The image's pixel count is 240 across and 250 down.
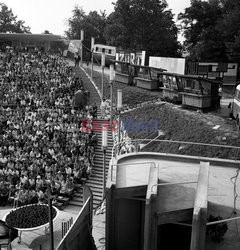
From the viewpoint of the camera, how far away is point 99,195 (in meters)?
18.3

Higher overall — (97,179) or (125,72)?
(125,72)

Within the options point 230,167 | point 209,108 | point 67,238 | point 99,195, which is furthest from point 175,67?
point 67,238

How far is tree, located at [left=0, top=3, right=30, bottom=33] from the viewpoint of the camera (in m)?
79.2

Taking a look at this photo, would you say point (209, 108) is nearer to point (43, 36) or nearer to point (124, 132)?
point (124, 132)

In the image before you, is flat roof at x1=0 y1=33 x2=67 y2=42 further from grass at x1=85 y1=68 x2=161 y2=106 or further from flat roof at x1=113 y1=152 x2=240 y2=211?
flat roof at x1=113 y1=152 x2=240 y2=211

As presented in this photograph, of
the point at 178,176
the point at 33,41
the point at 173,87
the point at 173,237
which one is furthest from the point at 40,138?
the point at 33,41

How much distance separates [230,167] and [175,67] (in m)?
27.0

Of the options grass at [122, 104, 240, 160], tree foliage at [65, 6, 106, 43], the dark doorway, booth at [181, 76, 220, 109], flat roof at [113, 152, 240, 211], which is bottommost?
the dark doorway

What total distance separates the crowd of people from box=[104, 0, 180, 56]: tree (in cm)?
2132

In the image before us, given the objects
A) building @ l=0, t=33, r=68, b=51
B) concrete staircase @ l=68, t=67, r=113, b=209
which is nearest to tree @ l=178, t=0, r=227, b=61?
concrete staircase @ l=68, t=67, r=113, b=209

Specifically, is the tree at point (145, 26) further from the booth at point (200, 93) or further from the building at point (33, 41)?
the booth at point (200, 93)

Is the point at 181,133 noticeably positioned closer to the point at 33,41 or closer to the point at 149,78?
the point at 149,78

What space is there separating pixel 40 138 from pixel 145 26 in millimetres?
34504

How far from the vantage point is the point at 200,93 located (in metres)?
23.5
